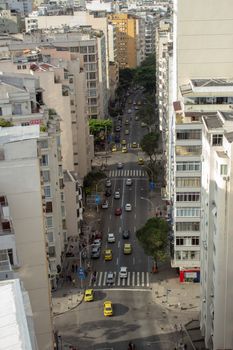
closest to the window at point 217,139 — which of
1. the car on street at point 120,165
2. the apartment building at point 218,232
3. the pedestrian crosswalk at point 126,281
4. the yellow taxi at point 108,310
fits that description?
the apartment building at point 218,232

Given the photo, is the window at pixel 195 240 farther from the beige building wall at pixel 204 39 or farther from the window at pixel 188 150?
the beige building wall at pixel 204 39

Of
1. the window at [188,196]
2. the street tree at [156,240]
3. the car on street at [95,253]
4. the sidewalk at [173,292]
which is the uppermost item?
the window at [188,196]

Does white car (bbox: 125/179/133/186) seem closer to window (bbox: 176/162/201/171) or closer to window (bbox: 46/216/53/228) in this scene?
window (bbox: 46/216/53/228)

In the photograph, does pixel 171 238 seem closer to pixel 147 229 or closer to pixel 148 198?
pixel 147 229

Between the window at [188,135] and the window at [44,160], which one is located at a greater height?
the window at [188,135]

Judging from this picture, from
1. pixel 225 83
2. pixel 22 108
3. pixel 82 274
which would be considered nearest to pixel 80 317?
pixel 82 274

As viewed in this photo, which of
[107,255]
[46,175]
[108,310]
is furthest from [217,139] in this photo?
[107,255]
